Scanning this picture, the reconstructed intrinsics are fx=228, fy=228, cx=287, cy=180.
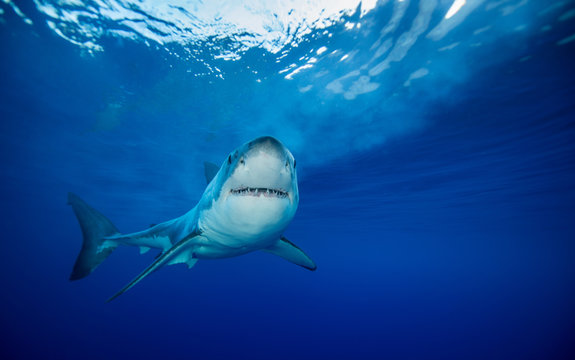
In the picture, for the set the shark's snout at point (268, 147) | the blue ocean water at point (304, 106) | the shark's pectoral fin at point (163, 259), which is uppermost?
the blue ocean water at point (304, 106)

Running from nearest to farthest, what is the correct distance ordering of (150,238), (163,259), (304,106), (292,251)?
(163,259) < (292,251) < (150,238) < (304,106)

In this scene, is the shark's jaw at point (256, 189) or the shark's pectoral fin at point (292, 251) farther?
the shark's pectoral fin at point (292, 251)

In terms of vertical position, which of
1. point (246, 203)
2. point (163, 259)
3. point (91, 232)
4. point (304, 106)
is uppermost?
point (304, 106)

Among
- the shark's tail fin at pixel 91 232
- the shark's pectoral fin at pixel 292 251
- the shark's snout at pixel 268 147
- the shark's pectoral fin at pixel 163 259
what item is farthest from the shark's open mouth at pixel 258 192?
the shark's tail fin at pixel 91 232

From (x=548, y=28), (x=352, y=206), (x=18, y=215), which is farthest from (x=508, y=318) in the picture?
(x=18, y=215)

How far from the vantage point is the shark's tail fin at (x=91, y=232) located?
4984 mm

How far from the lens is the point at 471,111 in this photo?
891 centimetres

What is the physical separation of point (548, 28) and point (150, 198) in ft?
93.7

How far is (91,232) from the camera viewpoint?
520 cm

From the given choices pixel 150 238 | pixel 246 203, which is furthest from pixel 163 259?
pixel 150 238

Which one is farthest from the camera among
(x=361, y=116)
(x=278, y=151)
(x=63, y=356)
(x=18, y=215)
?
(x=18, y=215)

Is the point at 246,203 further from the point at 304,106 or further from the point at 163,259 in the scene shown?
the point at 304,106

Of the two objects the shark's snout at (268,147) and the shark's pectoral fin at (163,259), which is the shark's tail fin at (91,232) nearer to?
the shark's pectoral fin at (163,259)

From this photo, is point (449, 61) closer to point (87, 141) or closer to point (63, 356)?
point (87, 141)
